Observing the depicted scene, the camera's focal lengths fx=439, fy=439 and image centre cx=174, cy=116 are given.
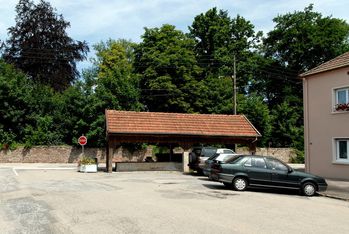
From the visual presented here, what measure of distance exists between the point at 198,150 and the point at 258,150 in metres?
21.8

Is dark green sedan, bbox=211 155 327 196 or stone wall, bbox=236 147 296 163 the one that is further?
stone wall, bbox=236 147 296 163

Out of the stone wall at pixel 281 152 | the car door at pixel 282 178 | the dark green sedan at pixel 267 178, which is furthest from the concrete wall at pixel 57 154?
the car door at pixel 282 178

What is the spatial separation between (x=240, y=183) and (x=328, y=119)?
990 cm

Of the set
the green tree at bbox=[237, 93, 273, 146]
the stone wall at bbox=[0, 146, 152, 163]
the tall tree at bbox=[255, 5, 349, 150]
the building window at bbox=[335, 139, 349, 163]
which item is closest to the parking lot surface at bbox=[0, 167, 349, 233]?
the building window at bbox=[335, 139, 349, 163]

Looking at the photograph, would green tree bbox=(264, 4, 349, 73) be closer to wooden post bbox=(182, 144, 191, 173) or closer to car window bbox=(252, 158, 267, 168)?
wooden post bbox=(182, 144, 191, 173)

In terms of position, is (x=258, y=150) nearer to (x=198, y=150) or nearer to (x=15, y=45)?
(x=198, y=150)

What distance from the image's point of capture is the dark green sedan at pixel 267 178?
1795 cm

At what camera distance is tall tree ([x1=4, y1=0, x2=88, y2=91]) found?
49.8 metres

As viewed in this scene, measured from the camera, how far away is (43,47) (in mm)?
50312

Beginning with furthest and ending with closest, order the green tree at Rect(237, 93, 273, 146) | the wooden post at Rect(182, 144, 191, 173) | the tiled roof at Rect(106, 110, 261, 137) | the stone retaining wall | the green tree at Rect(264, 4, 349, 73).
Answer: the green tree at Rect(264, 4, 349, 73)
the green tree at Rect(237, 93, 273, 146)
the wooden post at Rect(182, 144, 191, 173)
the stone retaining wall
the tiled roof at Rect(106, 110, 261, 137)

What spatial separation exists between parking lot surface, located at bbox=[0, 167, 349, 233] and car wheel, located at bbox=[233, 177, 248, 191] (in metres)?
0.77

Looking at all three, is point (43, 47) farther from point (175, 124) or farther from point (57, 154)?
point (175, 124)

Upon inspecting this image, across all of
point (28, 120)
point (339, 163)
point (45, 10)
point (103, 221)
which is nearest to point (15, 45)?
point (45, 10)

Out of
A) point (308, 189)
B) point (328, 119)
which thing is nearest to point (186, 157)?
point (328, 119)
